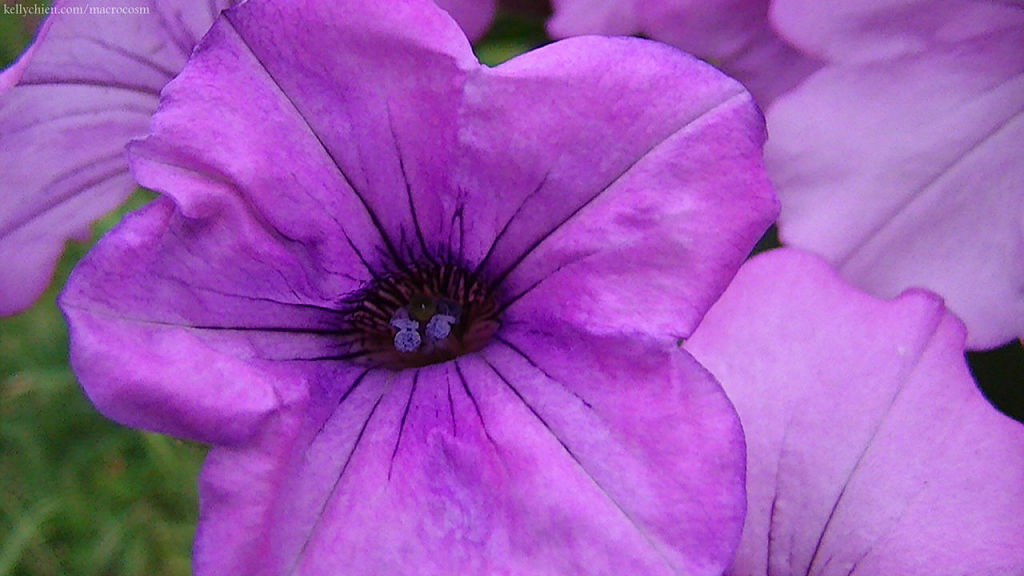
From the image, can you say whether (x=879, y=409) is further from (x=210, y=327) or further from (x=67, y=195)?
(x=67, y=195)

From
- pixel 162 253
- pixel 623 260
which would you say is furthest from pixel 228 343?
pixel 623 260

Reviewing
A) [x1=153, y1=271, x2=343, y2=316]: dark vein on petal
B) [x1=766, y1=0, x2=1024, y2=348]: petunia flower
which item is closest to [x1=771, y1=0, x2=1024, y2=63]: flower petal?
[x1=766, y1=0, x2=1024, y2=348]: petunia flower

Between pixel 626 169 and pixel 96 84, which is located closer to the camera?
pixel 626 169

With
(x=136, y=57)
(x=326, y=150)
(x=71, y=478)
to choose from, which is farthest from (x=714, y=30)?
(x=71, y=478)

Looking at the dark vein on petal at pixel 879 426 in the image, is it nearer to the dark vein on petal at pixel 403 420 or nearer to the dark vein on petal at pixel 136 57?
the dark vein on petal at pixel 403 420

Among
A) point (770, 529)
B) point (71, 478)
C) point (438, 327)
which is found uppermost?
point (438, 327)

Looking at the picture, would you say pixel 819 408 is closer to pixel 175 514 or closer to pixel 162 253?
pixel 162 253
